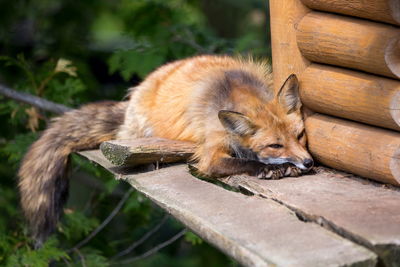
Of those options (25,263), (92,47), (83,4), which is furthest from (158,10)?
(25,263)

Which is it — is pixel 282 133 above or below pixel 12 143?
above

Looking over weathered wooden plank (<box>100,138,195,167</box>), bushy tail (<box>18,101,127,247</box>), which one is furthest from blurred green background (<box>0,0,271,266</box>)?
weathered wooden plank (<box>100,138,195,167</box>)

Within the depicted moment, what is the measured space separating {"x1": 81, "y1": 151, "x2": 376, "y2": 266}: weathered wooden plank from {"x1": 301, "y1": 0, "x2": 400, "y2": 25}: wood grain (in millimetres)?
1040

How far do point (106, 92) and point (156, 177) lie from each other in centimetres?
411

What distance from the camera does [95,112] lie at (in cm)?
491

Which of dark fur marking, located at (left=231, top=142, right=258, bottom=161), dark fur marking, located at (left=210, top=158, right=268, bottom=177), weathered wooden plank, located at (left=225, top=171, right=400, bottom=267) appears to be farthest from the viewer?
dark fur marking, located at (left=231, top=142, right=258, bottom=161)

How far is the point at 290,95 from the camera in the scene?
13.0ft

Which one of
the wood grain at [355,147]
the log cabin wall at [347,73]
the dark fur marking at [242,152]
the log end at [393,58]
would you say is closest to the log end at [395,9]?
the log cabin wall at [347,73]

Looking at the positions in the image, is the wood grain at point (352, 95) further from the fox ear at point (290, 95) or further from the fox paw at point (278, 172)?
the fox paw at point (278, 172)

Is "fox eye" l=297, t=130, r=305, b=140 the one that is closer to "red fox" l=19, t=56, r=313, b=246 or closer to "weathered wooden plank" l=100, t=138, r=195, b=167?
"red fox" l=19, t=56, r=313, b=246

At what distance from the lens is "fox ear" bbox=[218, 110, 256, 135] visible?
3.88 m

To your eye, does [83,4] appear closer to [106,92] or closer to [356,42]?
[106,92]

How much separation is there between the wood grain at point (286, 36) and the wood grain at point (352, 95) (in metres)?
0.10

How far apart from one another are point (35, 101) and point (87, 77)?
173 cm
